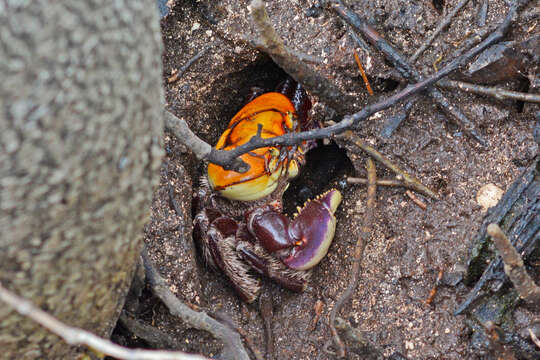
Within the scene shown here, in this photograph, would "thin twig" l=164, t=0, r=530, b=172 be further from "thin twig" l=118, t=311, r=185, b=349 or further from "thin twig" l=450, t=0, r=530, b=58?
"thin twig" l=118, t=311, r=185, b=349

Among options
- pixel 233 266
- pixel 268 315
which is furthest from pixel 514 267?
pixel 233 266

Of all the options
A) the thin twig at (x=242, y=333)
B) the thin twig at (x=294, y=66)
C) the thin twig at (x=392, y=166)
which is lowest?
the thin twig at (x=242, y=333)

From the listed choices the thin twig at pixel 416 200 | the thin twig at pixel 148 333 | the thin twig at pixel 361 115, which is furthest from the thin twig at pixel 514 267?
the thin twig at pixel 148 333

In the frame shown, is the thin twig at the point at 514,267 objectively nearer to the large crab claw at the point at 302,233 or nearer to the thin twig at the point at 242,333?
the large crab claw at the point at 302,233

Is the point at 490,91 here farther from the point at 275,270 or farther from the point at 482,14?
the point at 275,270

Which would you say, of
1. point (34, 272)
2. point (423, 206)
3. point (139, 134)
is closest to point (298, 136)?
point (423, 206)

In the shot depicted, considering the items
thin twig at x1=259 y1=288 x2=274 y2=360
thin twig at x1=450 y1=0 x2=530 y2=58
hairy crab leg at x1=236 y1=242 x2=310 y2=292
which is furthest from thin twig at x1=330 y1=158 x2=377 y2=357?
thin twig at x1=450 y1=0 x2=530 y2=58
